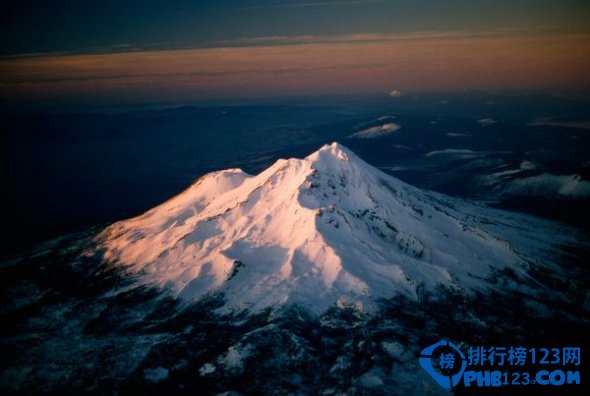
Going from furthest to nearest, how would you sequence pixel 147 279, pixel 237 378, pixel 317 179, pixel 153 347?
1. pixel 317 179
2. pixel 147 279
3. pixel 153 347
4. pixel 237 378

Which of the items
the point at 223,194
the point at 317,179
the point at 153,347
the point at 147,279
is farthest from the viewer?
the point at 223,194

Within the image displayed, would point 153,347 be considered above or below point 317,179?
below

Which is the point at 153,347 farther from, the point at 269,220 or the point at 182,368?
the point at 269,220

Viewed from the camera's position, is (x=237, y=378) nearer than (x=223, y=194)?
Yes

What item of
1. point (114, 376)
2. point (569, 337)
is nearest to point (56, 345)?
point (114, 376)

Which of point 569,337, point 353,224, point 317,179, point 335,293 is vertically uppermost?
point 317,179

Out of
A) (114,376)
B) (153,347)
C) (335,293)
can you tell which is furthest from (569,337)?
(114,376)

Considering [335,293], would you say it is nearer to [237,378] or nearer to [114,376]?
[237,378]
